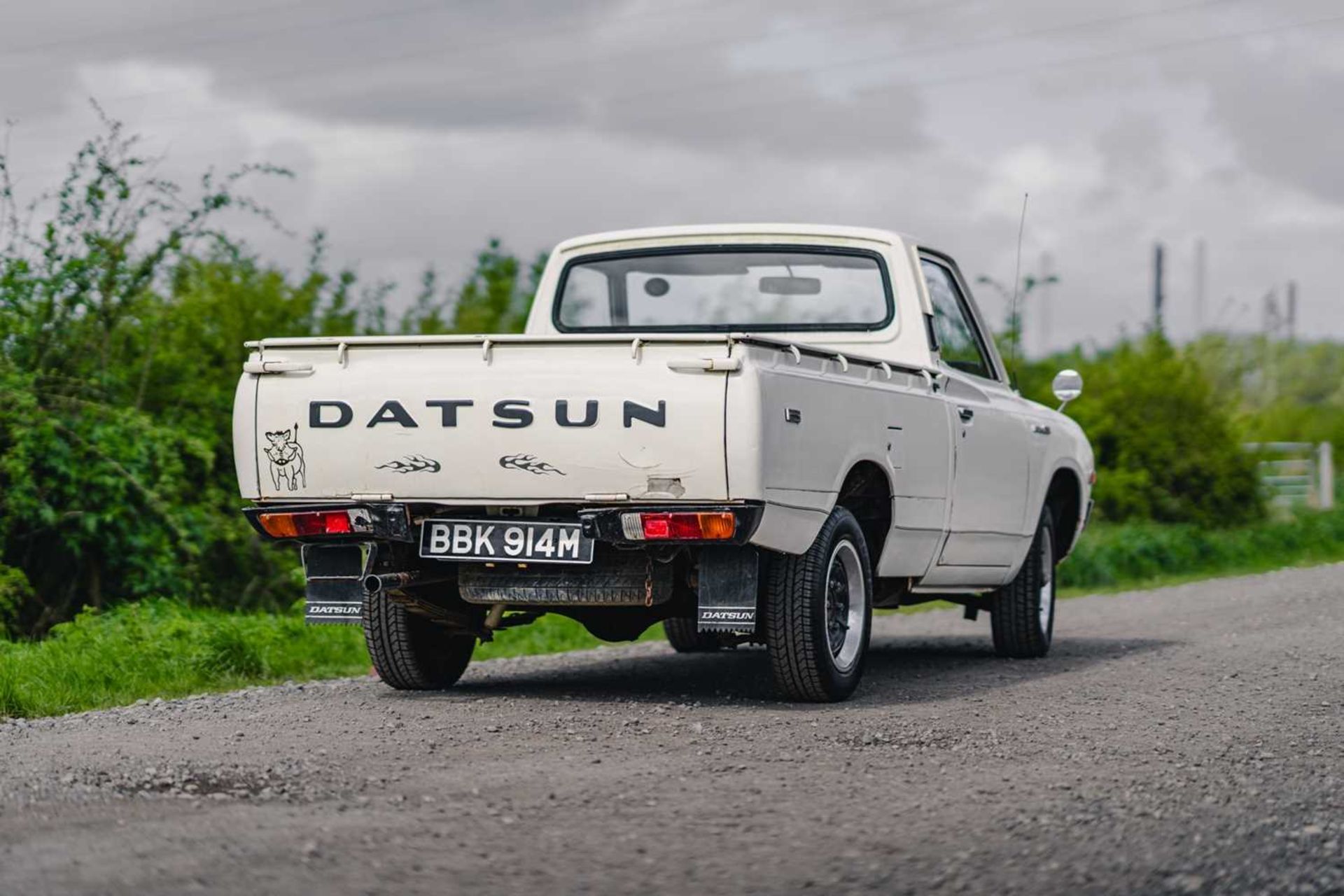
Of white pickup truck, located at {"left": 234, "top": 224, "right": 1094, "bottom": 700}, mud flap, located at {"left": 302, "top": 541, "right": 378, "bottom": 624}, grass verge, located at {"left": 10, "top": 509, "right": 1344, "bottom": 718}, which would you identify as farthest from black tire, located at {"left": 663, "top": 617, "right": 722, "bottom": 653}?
mud flap, located at {"left": 302, "top": 541, "right": 378, "bottom": 624}

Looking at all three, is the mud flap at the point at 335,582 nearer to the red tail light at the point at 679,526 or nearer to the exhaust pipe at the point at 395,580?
the exhaust pipe at the point at 395,580

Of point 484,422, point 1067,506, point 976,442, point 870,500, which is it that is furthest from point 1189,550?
point 484,422

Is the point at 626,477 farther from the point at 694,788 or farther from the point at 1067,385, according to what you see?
the point at 1067,385

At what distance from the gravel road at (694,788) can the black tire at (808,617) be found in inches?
4.9

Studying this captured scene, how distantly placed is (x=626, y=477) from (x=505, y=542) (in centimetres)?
62

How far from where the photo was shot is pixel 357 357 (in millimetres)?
7004

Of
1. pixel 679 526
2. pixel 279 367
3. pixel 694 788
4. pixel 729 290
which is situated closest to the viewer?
pixel 694 788

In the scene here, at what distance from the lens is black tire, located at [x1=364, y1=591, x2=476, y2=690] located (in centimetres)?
768

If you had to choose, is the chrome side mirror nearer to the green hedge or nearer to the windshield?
the windshield

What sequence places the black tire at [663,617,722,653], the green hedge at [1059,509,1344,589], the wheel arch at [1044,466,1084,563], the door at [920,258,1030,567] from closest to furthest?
the door at [920,258,1030,567], the black tire at [663,617,722,653], the wheel arch at [1044,466,1084,563], the green hedge at [1059,509,1344,589]

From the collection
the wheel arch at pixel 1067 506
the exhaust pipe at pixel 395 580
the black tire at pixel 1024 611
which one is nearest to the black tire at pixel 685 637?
the black tire at pixel 1024 611

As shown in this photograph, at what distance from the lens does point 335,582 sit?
24.0 ft

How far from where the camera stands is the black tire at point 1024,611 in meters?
9.69

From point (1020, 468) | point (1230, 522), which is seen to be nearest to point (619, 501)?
point (1020, 468)
